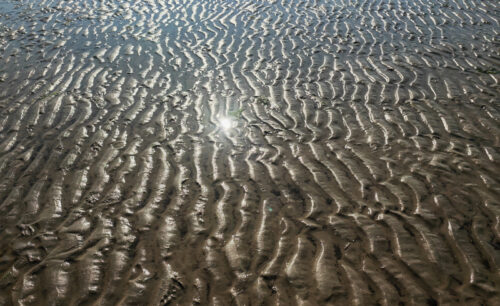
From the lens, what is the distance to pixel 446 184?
4.48 meters

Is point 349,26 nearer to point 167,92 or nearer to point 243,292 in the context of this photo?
point 167,92

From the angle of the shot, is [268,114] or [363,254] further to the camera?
[268,114]

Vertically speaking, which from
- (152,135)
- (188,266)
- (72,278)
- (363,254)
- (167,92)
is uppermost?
(167,92)

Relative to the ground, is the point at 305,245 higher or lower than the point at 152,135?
lower

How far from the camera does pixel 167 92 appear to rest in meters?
7.01

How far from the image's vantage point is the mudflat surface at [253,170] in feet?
11.4

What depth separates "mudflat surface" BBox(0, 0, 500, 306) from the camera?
3.47 metres

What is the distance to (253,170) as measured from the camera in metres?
4.89

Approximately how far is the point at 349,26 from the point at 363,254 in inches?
311

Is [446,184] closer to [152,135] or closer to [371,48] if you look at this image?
A: [152,135]

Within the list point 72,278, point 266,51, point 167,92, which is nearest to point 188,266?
point 72,278

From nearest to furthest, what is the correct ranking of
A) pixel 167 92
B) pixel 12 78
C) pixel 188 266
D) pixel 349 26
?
pixel 188 266 < pixel 167 92 < pixel 12 78 < pixel 349 26

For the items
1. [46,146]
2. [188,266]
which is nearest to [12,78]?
[46,146]

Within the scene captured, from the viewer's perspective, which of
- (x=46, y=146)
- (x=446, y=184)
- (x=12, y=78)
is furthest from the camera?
(x=12, y=78)
